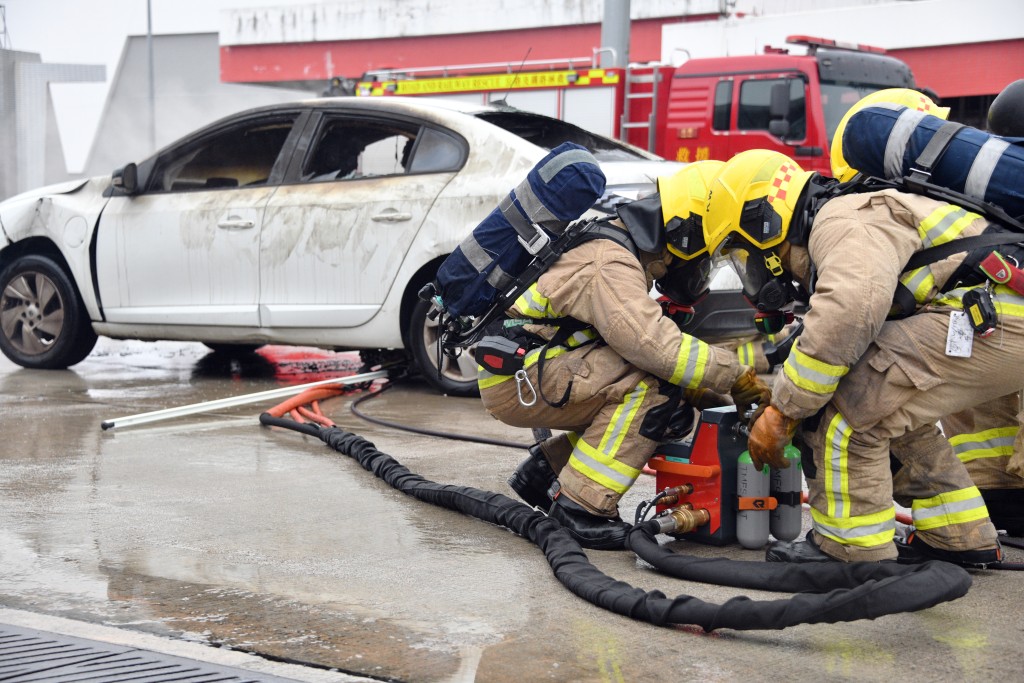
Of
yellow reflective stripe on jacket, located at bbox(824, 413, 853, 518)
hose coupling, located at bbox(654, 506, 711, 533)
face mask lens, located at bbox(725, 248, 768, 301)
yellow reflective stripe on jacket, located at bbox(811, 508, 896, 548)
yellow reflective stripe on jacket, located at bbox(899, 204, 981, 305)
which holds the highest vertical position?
yellow reflective stripe on jacket, located at bbox(899, 204, 981, 305)

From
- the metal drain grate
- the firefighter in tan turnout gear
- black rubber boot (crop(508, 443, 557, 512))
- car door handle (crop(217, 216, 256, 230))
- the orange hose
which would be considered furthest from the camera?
car door handle (crop(217, 216, 256, 230))

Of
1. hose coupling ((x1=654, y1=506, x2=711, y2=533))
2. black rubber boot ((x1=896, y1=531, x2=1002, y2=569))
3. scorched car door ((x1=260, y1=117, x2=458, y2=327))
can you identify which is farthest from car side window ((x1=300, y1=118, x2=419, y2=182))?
black rubber boot ((x1=896, y1=531, x2=1002, y2=569))

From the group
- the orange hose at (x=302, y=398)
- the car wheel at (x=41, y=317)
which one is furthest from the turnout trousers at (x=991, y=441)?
the car wheel at (x=41, y=317)

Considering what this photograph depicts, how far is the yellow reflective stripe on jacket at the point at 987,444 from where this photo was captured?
150 inches

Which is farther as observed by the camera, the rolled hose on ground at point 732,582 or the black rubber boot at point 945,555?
the black rubber boot at point 945,555

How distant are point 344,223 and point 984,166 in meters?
3.76

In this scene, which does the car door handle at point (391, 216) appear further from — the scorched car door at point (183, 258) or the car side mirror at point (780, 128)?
the car side mirror at point (780, 128)

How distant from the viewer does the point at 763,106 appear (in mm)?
12867

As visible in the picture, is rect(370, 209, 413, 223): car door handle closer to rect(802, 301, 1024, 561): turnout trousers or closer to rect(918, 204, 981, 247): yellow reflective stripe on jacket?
rect(802, 301, 1024, 561): turnout trousers

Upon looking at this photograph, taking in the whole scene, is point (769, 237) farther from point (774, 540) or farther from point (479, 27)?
point (479, 27)

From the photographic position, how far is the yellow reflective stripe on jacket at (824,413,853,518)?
3299 millimetres

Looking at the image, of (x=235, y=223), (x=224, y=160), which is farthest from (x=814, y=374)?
(x=224, y=160)

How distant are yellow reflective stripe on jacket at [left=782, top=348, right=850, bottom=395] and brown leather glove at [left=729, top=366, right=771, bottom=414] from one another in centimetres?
33

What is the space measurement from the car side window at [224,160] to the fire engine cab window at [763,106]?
281 inches
